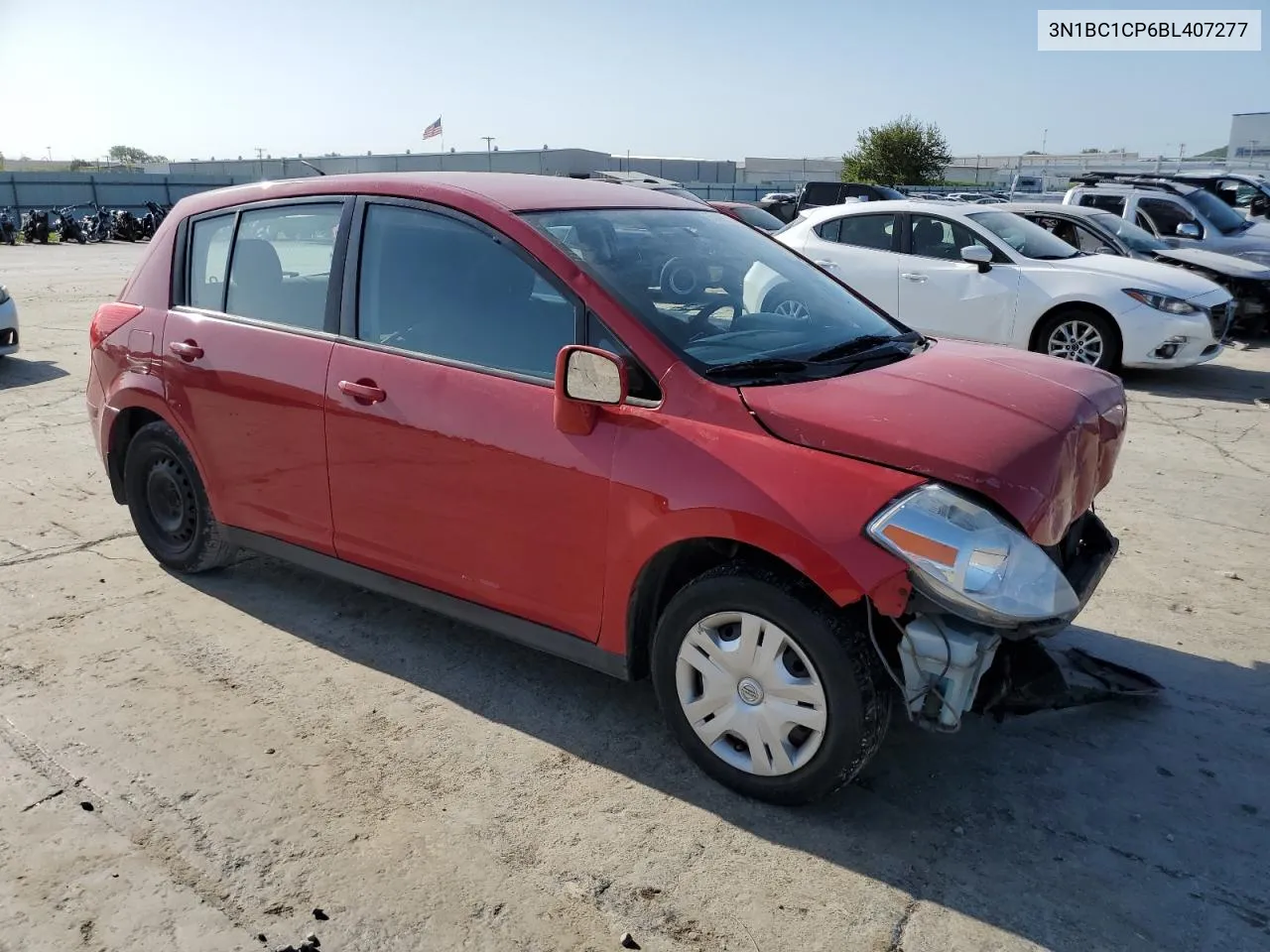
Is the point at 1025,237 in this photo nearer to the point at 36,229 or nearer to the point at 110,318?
the point at 110,318

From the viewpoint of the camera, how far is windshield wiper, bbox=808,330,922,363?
11.1 ft

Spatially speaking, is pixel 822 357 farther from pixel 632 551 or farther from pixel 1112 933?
pixel 1112 933

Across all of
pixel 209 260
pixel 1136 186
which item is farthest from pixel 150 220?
pixel 209 260

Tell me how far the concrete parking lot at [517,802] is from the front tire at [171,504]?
0.16 m

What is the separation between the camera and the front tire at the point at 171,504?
14.9ft

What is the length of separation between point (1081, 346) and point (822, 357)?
7032 mm

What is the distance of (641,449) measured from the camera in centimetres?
303

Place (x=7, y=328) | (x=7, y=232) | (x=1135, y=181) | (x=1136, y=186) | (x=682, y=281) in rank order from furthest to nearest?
(x=7, y=232) → (x=1135, y=181) → (x=1136, y=186) → (x=7, y=328) → (x=682, y=281)

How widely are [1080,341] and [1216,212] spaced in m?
6.79

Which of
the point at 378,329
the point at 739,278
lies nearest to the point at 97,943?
the point at 378,329

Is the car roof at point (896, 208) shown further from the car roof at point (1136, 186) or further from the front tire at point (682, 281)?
the front tire at point (682, 281)

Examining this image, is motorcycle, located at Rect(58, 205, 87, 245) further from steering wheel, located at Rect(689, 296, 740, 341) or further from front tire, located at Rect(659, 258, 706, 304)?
steering wheel, located at Rect(689, 296, 740, 341)

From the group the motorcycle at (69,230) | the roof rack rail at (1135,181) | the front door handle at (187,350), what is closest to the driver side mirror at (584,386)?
the front door handle at (187,350)


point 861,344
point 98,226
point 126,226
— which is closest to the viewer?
point 861,344
